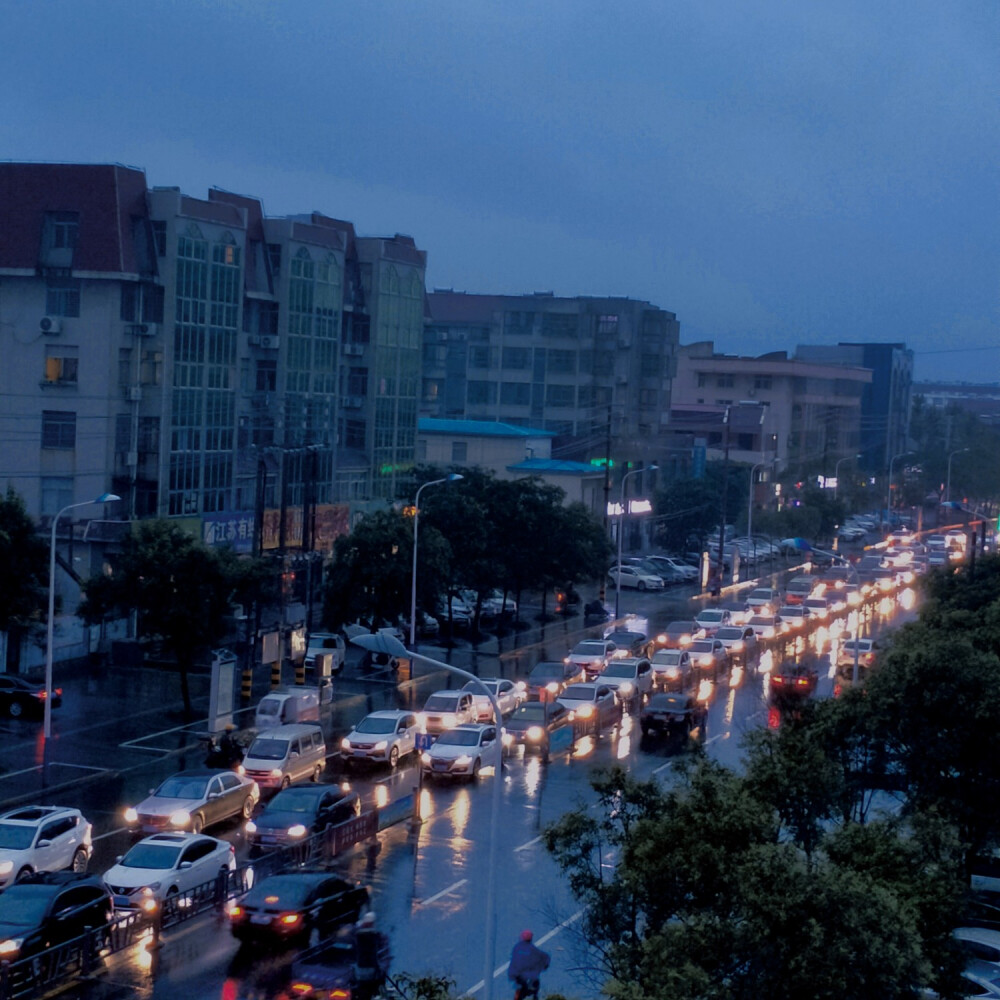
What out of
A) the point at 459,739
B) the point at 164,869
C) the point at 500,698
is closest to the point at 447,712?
the point at 500,698

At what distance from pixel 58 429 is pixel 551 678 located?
18518 millimetres

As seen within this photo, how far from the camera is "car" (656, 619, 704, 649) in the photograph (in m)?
46.1

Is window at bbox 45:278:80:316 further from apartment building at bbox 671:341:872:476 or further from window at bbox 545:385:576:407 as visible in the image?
apartment building at bbox 671:341:872:476

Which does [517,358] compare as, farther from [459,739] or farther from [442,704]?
[459,739]

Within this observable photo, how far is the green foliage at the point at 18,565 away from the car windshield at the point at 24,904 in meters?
13.6

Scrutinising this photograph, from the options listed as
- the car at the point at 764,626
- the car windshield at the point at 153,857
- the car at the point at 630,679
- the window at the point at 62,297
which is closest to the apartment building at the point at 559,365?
the car at the point at 764,626

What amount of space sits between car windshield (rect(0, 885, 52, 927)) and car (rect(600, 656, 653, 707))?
847 inches

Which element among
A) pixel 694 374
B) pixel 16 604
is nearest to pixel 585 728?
pixel 16 604

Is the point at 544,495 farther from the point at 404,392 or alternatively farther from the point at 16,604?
the point at 16,604

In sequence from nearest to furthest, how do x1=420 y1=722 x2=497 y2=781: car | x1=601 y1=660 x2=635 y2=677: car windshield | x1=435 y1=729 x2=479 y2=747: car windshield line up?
x1=420 y1=722 x2=497 y2=781: car → x1=435 y1=729 x2=479 y2=747: car windshield → x1=601 y1=660 x2=635 y2=677: car windshield

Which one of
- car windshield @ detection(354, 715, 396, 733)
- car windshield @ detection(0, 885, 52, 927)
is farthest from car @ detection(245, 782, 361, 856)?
car windshield @ detection(354, 715, 396, 733)

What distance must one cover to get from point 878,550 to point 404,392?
29.9 m

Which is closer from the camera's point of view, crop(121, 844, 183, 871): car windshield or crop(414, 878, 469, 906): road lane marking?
crop(121, 844, 183, 871): car windshield

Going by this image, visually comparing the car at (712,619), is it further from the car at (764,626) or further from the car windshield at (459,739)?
the car windshield at (459,739)
